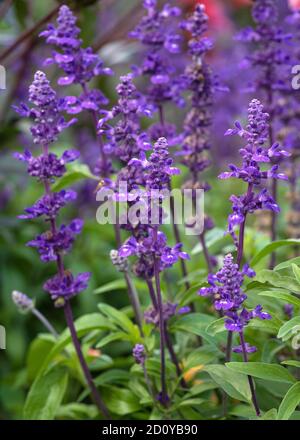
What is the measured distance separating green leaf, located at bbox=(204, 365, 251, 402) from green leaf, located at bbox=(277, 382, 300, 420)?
0.56ft

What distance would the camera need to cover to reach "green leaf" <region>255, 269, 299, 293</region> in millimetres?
1725

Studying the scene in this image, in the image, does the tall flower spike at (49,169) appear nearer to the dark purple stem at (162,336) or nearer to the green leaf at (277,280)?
the dark purple stem at (162,336)

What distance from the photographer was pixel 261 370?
1652 mm

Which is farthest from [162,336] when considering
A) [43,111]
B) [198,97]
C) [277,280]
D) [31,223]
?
[31,223]

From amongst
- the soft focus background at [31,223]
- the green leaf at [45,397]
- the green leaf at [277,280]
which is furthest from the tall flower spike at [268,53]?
the green leaf at [45,397]

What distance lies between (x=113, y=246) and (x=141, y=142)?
171 centimetres

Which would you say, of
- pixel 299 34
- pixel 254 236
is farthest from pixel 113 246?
pixel 299 34

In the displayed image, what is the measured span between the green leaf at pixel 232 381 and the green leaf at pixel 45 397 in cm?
57

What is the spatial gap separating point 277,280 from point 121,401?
0.67 meters

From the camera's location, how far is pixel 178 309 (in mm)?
2125

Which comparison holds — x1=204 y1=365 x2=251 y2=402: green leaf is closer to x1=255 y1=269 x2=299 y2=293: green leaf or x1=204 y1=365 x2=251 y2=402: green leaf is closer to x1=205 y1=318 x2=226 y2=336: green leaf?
x1=205 y1=318 x2=226 y2=336: green leaf

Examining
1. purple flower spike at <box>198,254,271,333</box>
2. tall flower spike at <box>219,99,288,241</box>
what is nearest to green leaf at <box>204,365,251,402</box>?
purple flower spike at <box>198,254,271,333</box>

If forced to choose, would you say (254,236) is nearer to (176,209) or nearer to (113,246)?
(176,209)

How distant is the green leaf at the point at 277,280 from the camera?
1.72 metres
